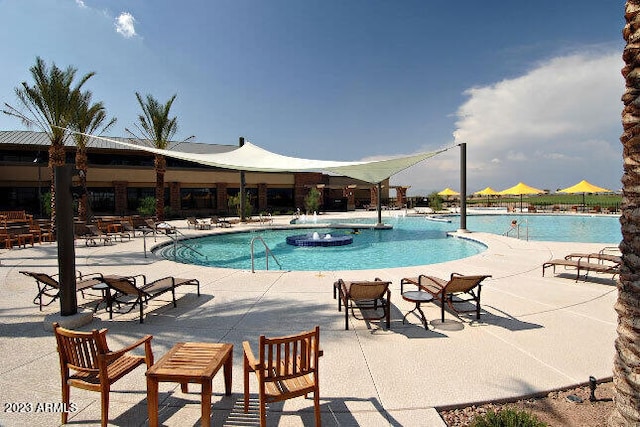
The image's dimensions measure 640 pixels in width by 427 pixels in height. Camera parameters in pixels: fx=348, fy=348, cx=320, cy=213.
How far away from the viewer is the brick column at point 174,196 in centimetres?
3091

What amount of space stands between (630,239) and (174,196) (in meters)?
32.5

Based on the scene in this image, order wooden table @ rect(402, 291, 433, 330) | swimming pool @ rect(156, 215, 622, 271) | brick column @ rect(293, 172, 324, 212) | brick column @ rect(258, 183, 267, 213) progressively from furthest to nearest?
brick column @ rect(293, 172, 324, 212), brick column @ rect(258, 183, 267, 213), swimming pool @ rect(156, 215, 622, 271), wooden table @ rect(402, 291, 433, 330)

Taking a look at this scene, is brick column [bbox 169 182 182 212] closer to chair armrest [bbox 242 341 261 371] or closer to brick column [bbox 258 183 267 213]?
brick column [bbox 258 183 267 213]

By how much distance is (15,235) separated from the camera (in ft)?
47.2

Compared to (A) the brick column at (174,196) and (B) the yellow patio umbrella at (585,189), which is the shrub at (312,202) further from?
(B) the yellow patio umbrella at (585,189)

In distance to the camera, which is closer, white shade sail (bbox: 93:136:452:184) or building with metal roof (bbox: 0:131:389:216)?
white shade sail (bbox: 93:136:452:184)

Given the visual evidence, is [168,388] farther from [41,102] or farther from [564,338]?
[41,102]

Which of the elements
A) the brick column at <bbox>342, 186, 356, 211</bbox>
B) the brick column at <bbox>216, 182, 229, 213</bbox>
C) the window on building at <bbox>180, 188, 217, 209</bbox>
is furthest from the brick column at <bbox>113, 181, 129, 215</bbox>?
the brick column at <bbox>342, 186, 356, 211</bbox>

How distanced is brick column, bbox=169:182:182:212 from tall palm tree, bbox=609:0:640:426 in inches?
1264

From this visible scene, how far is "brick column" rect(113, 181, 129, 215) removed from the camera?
1126 inches

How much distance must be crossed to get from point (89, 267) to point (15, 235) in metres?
7.57

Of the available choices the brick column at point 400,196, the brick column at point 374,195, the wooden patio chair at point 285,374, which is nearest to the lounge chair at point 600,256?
the wooden patio chair at point 285,374

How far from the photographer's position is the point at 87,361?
3.06 metres

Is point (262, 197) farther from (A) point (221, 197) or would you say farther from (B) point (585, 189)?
(B) point (585, 189)
